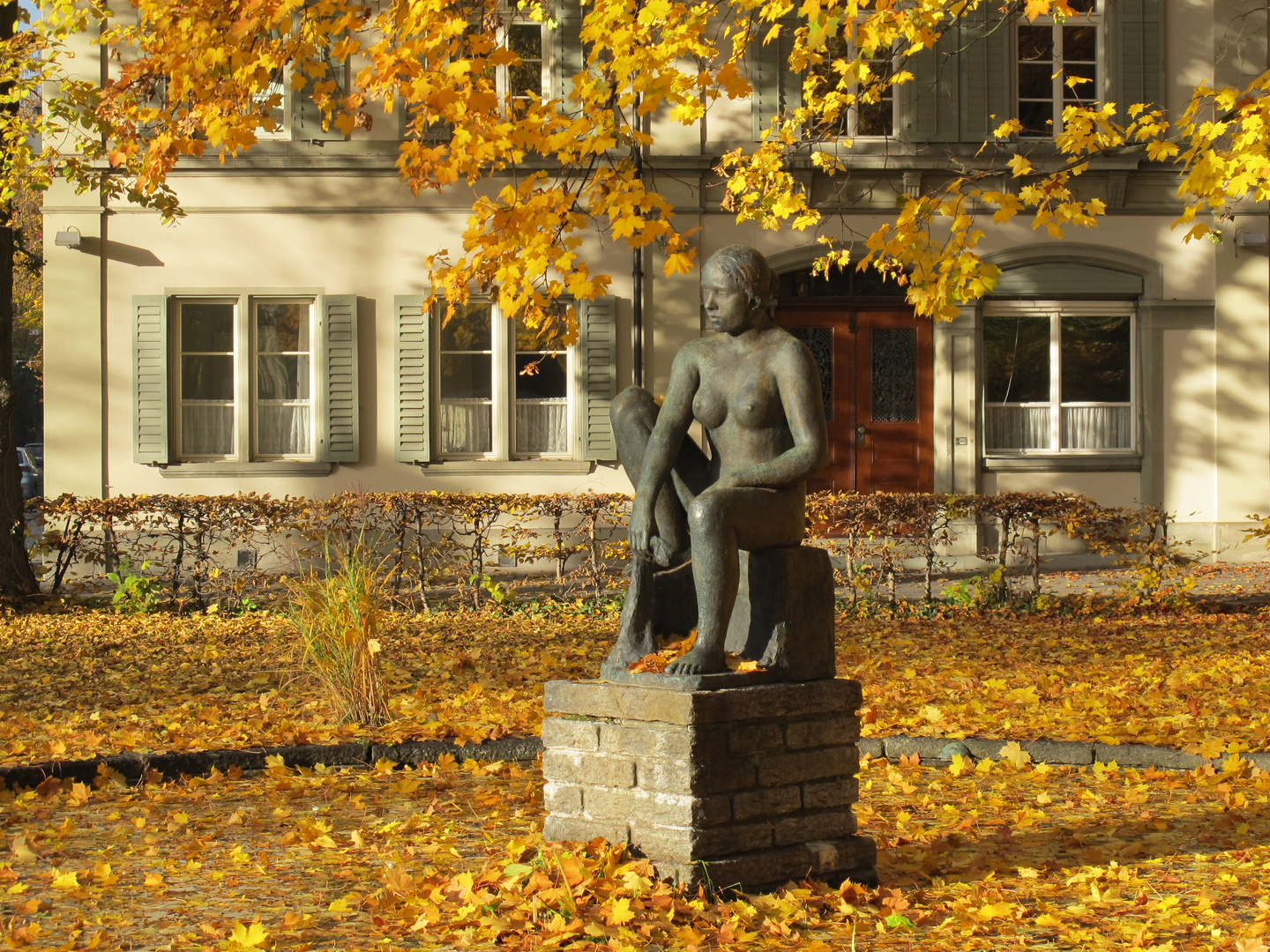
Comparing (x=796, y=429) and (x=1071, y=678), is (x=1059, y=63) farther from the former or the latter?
(x=796, y=429)

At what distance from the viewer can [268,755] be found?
21.3 feet

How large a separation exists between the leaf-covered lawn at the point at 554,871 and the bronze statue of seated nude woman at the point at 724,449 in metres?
0.81

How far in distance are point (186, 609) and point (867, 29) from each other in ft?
24.6

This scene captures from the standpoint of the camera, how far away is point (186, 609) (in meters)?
12.2

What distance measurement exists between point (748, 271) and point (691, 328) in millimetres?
11761

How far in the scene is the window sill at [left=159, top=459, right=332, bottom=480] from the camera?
16.0 m

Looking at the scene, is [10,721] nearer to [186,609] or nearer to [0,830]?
[0,830]

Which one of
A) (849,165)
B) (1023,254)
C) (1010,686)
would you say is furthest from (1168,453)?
(1010,686)

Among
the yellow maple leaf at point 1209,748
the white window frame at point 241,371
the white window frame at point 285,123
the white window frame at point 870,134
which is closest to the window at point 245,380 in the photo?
the white window frame at point 241,371

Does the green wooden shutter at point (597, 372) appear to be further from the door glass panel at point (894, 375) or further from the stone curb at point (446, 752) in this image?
the stone curb at point (446, 752)

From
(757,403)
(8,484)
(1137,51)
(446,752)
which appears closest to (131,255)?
(8,484)

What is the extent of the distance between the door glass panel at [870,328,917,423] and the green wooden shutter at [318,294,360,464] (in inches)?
243

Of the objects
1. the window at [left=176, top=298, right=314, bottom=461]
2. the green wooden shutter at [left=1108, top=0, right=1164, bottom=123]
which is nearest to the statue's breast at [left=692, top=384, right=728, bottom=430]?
the window at [left=176, top=298, right=314, bottom=461]

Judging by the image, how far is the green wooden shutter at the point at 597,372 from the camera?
16188 mm
